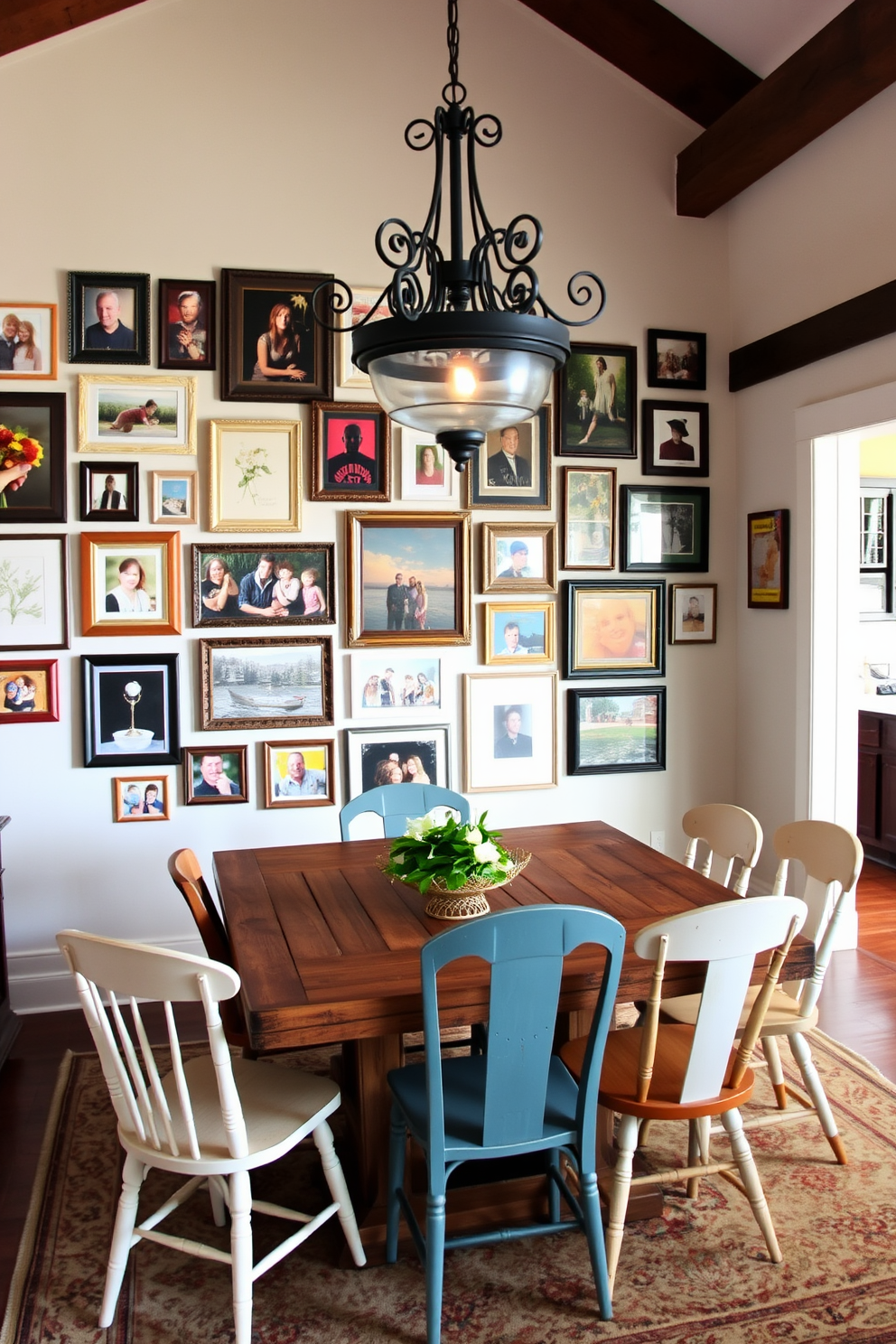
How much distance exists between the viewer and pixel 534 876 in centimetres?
296

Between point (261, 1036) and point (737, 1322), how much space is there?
3.90 feet

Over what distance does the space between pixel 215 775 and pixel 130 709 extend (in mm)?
413

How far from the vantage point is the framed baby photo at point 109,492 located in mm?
3912

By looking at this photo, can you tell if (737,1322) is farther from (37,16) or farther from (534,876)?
(37,16)

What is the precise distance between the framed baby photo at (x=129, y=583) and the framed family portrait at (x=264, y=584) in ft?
0.32

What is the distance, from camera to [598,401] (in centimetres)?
444

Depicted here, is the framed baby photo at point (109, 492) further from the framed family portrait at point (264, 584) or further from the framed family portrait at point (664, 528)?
the framed family portrait at point (664, 528)

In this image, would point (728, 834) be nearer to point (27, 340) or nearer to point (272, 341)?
point (272, 341)

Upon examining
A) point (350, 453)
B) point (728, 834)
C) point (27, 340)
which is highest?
point (27, 340)

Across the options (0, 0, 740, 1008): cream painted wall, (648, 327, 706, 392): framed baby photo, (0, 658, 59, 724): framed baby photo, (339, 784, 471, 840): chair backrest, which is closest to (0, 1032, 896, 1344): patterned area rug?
(339, 784, 471, 840): chair backrest

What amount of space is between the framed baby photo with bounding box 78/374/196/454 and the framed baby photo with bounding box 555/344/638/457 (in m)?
1.53

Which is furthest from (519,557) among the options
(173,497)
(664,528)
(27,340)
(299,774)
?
(27,340)

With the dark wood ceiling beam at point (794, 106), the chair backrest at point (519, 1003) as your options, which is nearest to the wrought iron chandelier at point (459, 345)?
the chair backrest at point (519, 1003)

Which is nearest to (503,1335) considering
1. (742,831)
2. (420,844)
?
(420,844)
